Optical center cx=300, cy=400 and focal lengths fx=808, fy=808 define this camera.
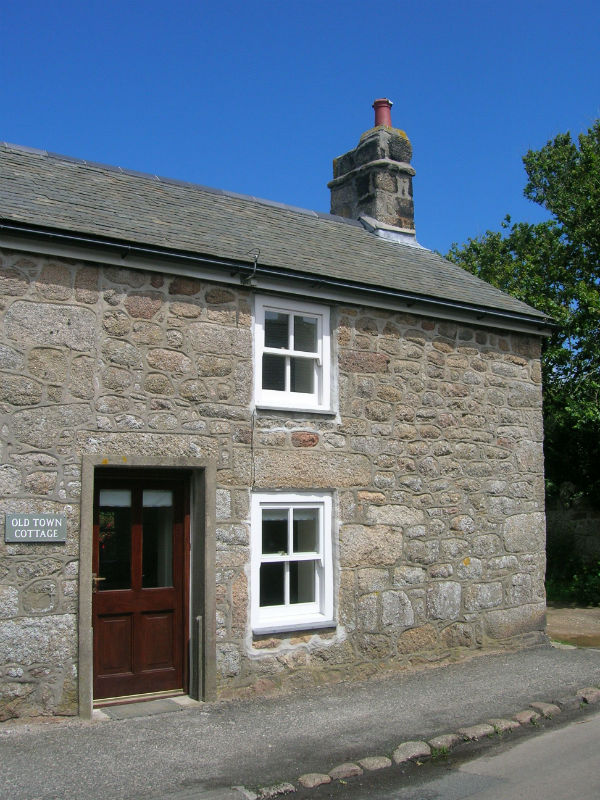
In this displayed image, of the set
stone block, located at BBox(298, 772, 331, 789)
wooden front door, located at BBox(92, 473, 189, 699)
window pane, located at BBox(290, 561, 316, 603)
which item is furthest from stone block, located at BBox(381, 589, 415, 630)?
stone block, located at BBox(298, 772, 331, 789)

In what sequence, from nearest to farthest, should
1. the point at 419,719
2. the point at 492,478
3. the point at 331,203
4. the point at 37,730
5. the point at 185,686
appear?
1. the point at 37,730
2. the point at 419,719
3. the point at 185,686
4. the point at 492,478
5. the point at 331,203

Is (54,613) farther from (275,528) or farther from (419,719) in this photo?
(419,719)

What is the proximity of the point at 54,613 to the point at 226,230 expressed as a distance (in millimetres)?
4832

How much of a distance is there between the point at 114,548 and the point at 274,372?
8.37 feet

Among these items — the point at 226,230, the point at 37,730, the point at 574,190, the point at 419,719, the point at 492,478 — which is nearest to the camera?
the point at 37,730

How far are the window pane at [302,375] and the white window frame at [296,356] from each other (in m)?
0.05

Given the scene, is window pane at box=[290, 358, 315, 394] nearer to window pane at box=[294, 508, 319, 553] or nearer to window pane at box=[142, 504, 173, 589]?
window pane at box=[294, 508, 319, 553]

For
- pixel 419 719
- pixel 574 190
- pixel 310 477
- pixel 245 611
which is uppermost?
pixel 574 190

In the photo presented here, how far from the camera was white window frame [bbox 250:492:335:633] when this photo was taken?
27.3 ft

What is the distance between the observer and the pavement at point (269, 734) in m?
5.70

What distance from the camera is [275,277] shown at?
8711 millimetres

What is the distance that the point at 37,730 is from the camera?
22.3 feet

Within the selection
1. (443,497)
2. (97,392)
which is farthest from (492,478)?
(97,392)

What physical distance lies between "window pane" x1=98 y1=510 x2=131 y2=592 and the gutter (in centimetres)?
243
